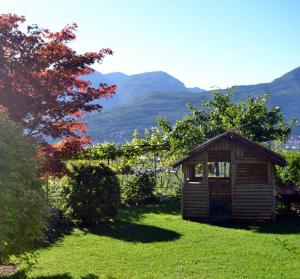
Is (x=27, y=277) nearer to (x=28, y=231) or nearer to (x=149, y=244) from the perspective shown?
(x=28, y=231)

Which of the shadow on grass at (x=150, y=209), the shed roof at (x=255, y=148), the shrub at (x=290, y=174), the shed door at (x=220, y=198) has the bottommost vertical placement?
the shadow on grass at (x=150, y=209)

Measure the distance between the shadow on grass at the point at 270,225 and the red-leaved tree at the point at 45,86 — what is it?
23.6ft

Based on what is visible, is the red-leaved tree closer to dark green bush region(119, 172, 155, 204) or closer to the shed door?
the shed door

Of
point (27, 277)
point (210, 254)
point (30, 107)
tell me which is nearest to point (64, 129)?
point (30, 107)

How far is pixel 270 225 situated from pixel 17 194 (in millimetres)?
11987

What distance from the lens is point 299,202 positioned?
20.5 meters

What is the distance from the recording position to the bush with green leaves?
331 inches

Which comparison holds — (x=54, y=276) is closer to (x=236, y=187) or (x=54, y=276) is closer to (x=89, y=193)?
(x=89, y=193)

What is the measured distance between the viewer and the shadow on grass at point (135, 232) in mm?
15516

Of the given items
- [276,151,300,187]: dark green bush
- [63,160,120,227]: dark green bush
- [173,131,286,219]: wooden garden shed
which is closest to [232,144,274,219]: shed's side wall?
[173,131,286,219]: wooden garden shed

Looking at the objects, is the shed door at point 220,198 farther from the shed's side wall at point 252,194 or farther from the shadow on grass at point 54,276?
the shadow on grass at point 54,276

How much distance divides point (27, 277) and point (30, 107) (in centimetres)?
453

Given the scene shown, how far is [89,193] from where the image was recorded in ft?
59.1

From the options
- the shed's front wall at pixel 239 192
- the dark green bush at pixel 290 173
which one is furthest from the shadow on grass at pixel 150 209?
the dark green bush at pixel 290 173
